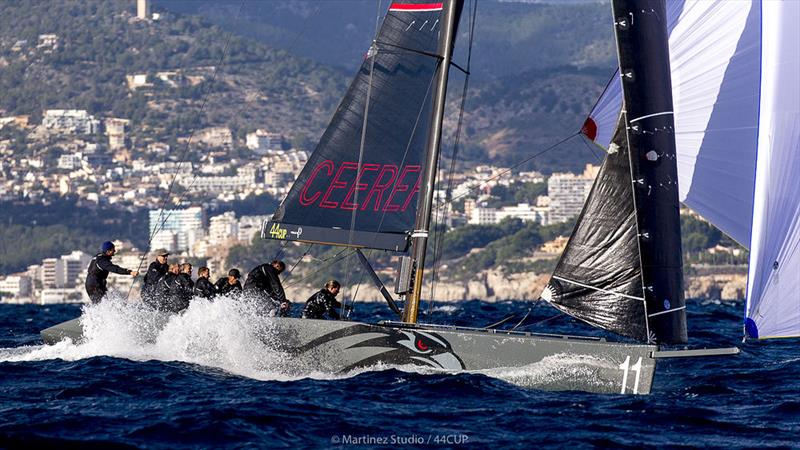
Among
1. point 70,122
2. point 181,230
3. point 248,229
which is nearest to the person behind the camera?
point 248,229

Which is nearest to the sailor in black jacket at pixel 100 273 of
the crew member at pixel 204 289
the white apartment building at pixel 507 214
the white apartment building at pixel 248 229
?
the crew member at pixel 204 289

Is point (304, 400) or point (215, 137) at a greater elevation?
point (215, 137)

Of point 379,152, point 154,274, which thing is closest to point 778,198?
point 379,152

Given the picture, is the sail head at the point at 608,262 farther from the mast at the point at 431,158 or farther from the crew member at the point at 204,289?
the crew member at the point at 204,289

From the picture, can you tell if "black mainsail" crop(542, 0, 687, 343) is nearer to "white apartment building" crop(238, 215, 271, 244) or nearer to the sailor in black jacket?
the sailor in black jacket

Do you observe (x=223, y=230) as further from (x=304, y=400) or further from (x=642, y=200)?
(x=642, y=200)

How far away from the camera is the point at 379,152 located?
16.0 meters

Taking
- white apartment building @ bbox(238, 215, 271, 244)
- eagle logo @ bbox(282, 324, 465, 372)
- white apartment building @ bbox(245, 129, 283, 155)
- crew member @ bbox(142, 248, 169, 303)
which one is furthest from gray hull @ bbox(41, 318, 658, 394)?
white apartment building @ bbox(245, 129, 283, 155)

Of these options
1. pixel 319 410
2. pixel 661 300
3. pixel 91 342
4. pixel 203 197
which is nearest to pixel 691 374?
pixel 661 300

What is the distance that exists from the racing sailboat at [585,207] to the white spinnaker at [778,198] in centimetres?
2

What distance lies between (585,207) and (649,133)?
3.18ft

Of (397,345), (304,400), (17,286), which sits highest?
(397,345)

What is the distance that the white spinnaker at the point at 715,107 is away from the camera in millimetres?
14516

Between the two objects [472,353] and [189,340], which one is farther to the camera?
[189,340]
